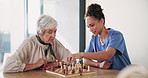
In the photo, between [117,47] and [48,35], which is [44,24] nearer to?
[48,35]

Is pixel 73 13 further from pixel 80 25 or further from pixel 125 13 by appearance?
pixel 125 13

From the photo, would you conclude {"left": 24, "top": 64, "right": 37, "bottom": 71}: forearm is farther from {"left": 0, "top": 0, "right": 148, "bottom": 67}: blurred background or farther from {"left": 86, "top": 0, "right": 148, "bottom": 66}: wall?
{"left": 86, "top": 0, "right": 148, "bottom": 66}: wall

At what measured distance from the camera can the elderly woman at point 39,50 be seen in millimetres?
1951

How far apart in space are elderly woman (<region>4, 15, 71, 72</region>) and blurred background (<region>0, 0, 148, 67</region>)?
44 centimetres

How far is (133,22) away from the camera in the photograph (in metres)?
3.10

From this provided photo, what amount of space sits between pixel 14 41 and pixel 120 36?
6.74 ft

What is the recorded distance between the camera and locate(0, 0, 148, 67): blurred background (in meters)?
3.01

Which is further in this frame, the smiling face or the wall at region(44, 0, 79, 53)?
the wall at region(44, 0, 79, 53)

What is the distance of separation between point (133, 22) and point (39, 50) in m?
1.61

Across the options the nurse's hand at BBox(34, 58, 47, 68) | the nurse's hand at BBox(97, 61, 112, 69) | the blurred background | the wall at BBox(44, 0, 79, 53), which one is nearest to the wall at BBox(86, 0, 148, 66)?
the blurred background

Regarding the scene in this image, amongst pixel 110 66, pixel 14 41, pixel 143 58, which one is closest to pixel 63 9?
pixel 14 41

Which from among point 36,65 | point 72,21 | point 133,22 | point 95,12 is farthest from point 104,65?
point 72,21

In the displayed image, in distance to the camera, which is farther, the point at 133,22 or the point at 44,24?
the point at 133,22

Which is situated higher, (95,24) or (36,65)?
(95,24)
